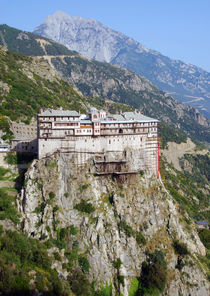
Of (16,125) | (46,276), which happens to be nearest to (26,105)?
(16,125)

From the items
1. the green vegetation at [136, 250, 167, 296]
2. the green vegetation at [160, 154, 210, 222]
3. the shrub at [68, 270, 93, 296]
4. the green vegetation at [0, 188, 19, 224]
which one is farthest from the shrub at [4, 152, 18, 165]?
the green vegetation at [160, 154, 210, 222]

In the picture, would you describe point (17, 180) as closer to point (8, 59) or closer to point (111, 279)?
point (111, 279)

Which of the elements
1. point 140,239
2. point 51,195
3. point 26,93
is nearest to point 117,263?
point 140,239

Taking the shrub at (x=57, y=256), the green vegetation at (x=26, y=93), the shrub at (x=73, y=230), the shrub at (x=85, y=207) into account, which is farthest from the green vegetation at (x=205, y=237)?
the green vegetation at (x=26, y=93)

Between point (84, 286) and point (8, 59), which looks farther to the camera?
point (8, 59)

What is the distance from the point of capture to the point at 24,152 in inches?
3164

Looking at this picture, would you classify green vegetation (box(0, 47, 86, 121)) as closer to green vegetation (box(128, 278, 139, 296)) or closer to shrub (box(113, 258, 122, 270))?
shrub (box(113, 258, 122, 270))

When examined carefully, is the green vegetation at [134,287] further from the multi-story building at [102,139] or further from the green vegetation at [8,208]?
the green vegetation at [8,208]

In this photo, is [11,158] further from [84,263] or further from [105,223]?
[84,263]

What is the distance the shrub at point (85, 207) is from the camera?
6944cm

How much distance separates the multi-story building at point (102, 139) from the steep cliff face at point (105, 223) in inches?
96.3

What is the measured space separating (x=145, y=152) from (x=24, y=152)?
2887 centimetres

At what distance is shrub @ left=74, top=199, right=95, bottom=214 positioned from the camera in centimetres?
6944

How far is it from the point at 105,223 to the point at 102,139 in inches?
721
